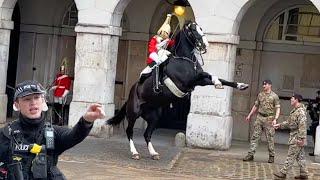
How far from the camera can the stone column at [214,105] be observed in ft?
49.7

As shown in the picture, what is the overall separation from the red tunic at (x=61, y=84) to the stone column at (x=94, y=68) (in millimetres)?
1852

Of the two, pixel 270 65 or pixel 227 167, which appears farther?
pixel 270 65

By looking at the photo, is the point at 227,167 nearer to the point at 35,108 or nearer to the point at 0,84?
the point at 0,84

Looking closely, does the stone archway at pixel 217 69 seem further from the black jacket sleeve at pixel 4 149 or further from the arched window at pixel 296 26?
the black jacket sleeve at pixel 4 149

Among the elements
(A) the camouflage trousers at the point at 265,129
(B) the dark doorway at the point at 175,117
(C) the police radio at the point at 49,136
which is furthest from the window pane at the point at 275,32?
(C) the police radio at the point at 49,136

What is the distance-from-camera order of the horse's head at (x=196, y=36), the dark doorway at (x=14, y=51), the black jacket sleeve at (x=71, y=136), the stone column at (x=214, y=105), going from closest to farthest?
the black jacket sleeve at (x=71, y=136) → the horse's head at (x=196, y=36) → the stone column at (x=214, y=105) → the dark doorway at (x=14, y=51)

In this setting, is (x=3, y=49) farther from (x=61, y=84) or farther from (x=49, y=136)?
(x=49, y=136)

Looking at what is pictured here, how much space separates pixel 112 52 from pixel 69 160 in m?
4.32

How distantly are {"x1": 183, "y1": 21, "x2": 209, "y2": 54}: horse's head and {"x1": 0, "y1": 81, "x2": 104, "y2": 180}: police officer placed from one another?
608 cm

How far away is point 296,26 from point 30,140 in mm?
14738

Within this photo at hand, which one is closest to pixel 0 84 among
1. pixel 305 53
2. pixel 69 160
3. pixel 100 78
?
pixel 100 78

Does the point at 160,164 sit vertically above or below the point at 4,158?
below

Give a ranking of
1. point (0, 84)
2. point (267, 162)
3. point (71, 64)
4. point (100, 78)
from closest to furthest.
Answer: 1. point (267, 162)
2. point (100, 78)
3. point (0, 84)
4. point (71, 64)

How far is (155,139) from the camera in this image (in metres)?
17.0
